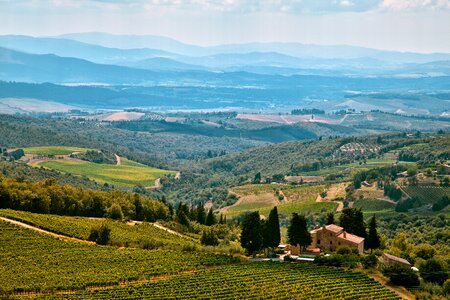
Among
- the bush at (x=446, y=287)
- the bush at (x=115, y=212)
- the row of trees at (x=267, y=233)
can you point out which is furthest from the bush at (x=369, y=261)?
the bush at (x=115, y=212)

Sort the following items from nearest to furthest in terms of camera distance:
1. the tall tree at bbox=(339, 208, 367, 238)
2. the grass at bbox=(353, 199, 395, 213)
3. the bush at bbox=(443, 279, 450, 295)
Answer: the bush at bbox=(443, 279, 450, 295) → the tall tree at bbox=(339, 208, 367, 238) → the grass at bbox=(353, 199, 395, 213)

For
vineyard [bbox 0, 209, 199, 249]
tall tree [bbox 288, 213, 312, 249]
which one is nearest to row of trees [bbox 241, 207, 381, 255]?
tall tree [bbox 288, 213, 312, 249]

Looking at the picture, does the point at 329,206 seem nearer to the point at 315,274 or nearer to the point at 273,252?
the point at 273,252

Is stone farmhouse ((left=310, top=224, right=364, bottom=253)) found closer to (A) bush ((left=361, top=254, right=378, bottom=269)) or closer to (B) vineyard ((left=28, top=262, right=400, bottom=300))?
(A) bush ((left=361, top=254, right=378, bottom=269))

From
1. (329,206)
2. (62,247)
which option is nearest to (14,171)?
(329,206)

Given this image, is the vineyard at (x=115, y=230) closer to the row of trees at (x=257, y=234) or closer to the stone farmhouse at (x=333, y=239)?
the row of trees at (x=257, y=234)

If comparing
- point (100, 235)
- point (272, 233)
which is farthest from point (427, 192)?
point (100, 235)

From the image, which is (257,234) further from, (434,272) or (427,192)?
(427,192)
